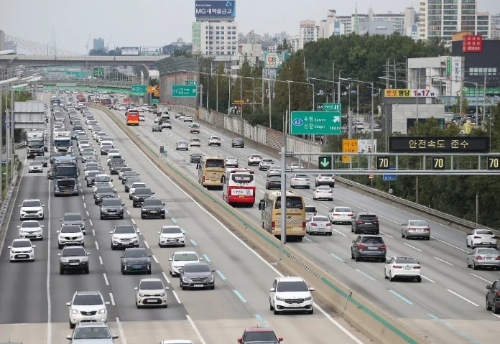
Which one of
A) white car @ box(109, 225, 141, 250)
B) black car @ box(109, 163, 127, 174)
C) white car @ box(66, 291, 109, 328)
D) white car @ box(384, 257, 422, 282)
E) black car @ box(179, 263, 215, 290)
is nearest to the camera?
white car @ box(66, 291, 109, 328)

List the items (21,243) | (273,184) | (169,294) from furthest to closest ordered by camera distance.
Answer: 1. (273,184)
2. (21,243)
3. (169,294)

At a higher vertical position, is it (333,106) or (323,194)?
(333,106)

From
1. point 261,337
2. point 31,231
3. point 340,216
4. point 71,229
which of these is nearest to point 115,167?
point 340,216

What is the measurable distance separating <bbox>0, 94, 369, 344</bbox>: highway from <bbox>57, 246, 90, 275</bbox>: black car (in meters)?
0.42

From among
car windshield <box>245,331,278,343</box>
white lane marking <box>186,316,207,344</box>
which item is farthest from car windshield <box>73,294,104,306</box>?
car windshield <box>245,331,278,343</box>

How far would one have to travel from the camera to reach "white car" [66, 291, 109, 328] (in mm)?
39938

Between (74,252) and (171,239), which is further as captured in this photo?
(171,239)

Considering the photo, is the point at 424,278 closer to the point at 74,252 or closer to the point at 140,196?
the point at 74,252

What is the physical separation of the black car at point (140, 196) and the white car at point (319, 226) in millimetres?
17828

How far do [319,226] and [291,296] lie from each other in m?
27.8

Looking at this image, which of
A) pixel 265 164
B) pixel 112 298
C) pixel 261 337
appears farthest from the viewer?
pixel 265 164

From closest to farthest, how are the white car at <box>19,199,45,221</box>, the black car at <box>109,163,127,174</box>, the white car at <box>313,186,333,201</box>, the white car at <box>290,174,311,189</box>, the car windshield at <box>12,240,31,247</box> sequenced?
the car windshield at <box>12,240,31,247</box> → the white car at <box>19,199,45,221</box> → the white car at <box>313,186,333,201</box> → the white car at <box>290,174,311,189</box> → the black car at <box>109,163,127,174</box>

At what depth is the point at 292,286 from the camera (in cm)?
4328

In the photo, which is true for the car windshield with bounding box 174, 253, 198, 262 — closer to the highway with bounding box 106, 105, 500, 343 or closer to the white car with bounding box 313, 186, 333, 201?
the highway with bounding box 106, 105, 500, 343
